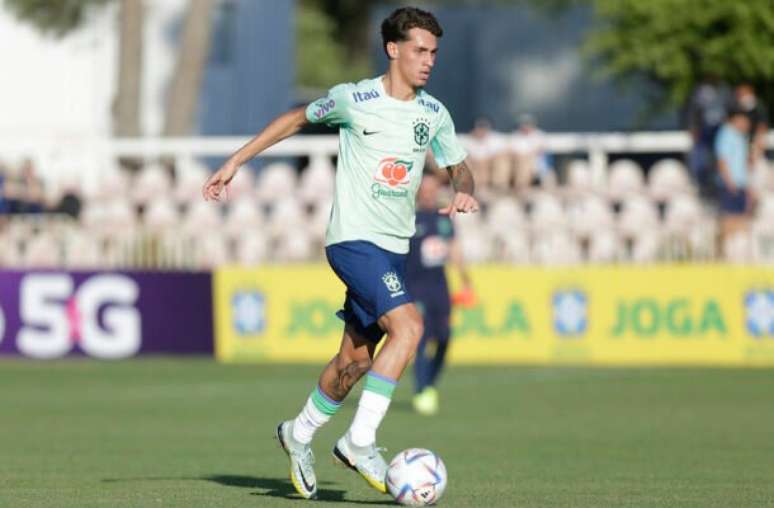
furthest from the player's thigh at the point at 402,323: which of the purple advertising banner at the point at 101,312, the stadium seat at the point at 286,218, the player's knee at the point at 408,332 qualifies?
the stadium seat at the point at 286,218

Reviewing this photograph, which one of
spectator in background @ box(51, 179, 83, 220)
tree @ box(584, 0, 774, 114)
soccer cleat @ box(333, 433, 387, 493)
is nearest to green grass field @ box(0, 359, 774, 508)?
soccer cleat @ box(333, 433, 387, 493)

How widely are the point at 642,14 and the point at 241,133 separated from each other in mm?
14753

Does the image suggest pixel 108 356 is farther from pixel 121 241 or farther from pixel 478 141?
pixel 478 141

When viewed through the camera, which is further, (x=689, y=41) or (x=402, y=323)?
(x=689, y=41)

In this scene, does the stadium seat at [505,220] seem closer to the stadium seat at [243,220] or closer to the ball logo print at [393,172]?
the stadium seat at [243,220]

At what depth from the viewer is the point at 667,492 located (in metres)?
11.3

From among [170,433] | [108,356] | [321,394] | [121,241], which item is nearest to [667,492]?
[321,394]

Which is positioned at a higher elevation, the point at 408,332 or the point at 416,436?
the point at 408,332

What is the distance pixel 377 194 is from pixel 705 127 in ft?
52.8

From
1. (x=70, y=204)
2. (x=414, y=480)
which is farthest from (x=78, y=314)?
(x=414, y=480)

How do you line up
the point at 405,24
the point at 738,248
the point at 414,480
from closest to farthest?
the point at 414,480 < the point at 405,24 < the point at 738,248

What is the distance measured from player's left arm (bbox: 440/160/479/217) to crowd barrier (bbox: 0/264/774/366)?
14201mm

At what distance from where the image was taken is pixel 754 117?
2572cm

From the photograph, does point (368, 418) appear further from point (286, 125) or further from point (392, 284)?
→ point (286, 125)
